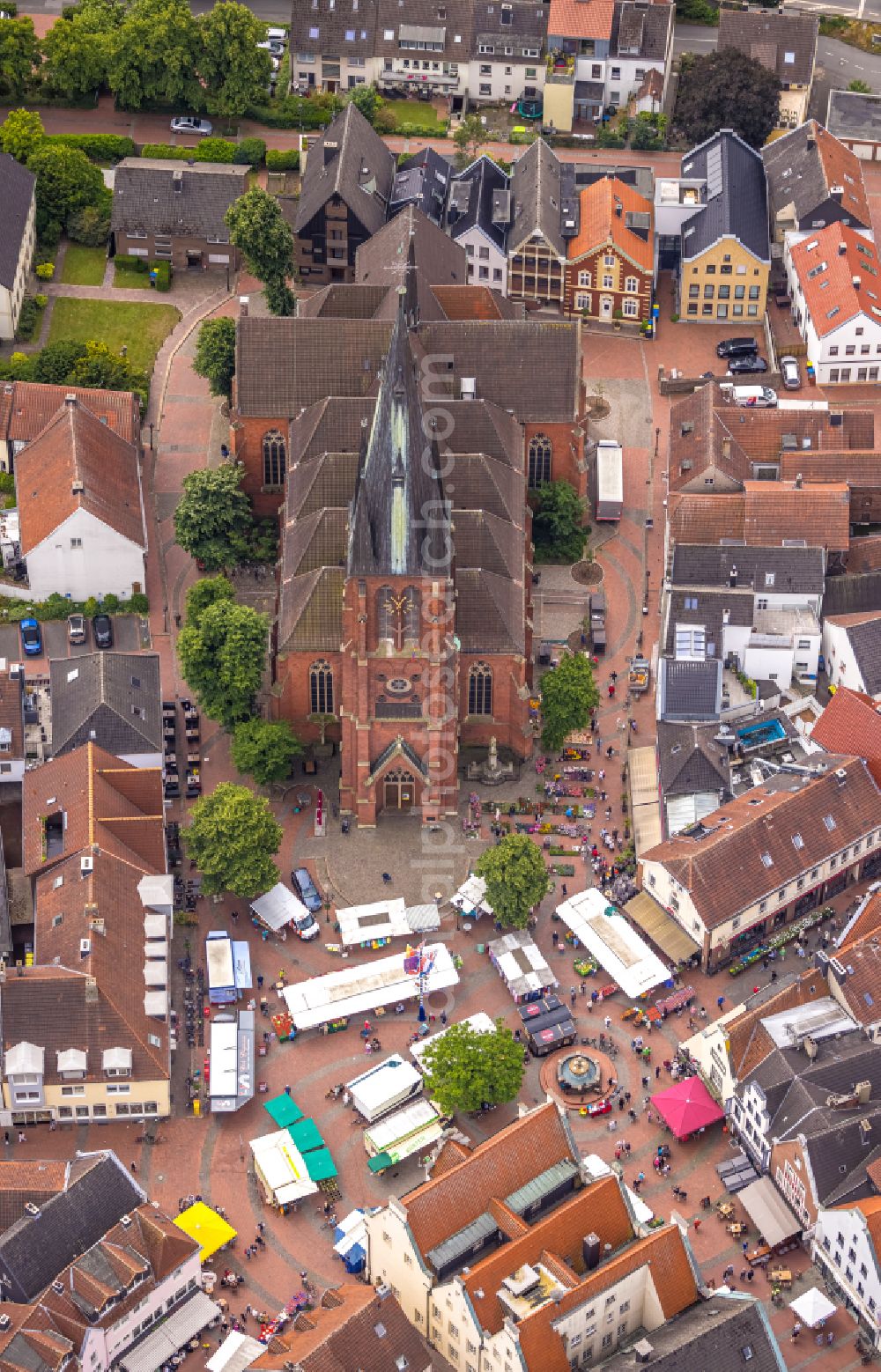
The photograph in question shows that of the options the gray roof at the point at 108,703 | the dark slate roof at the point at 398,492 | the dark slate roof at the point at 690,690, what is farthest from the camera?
the dark slate roof at the point at 690,690

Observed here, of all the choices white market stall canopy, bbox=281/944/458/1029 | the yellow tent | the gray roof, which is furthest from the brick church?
the yellow tent

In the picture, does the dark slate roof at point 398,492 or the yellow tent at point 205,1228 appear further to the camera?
the dark slate roof at point 398,492

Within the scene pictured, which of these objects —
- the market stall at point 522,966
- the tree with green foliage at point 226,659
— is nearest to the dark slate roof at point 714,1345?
the market stall at point 522,966

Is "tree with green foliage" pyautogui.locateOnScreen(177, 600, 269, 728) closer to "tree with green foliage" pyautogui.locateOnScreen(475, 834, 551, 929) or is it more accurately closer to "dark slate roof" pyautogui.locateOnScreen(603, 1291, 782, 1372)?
"tree with green foliage" pyautogui.locateOnScreen(475, 834, 551, 929)

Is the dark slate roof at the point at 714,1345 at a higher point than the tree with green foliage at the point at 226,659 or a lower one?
lower

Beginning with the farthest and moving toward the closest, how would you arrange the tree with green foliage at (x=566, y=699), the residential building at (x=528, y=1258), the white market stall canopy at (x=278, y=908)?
1. the tree with green foliage at (x=566, y=699)
2. the white market stall canopy at (x=278, y=908)
3. the residential building at (x=528, y=1258)

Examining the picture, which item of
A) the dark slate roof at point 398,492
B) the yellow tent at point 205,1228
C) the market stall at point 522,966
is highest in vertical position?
the dark slate roof at point 398,492

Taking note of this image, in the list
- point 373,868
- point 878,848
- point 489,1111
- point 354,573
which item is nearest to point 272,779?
point 373,868

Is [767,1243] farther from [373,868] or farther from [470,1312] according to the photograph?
[373,868]

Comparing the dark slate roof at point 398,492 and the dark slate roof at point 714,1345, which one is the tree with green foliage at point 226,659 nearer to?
the dark slate roof at point 398,492
